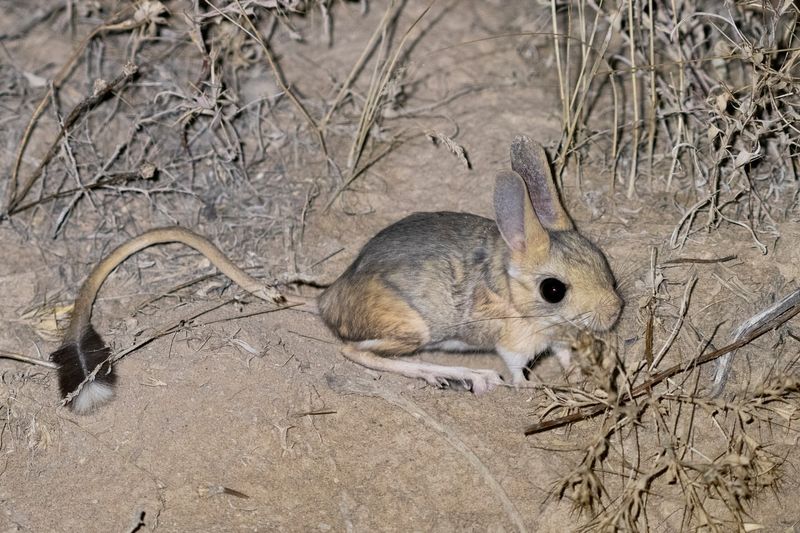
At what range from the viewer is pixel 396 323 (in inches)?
149

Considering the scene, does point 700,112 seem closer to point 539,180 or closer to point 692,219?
point 692,219

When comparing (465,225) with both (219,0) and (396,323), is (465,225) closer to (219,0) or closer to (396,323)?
(396,323)

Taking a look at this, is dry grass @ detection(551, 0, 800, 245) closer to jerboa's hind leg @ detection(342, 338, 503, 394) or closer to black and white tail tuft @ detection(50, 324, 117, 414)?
jerboa's hind leg @ detection(342, 338, 503, 394)

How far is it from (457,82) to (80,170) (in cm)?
215

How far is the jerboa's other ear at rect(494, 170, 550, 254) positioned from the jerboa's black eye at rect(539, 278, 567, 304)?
0.41 ft

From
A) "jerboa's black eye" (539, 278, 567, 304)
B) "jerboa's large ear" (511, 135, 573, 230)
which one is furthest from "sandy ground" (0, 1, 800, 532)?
"jerboa's large ear" (511, 135, 573, 230)

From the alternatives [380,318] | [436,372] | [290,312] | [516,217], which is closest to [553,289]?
[516,217]

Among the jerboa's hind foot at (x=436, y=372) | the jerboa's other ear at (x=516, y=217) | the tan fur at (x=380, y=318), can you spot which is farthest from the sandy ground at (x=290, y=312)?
the jerboa's other ear at (x=516, y=217)

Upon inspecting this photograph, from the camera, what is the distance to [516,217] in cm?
358

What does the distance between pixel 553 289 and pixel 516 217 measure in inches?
13.0

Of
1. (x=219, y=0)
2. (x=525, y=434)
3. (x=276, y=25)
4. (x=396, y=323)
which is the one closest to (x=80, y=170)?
(x=219, y=0)

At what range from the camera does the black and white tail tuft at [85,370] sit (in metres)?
3.61

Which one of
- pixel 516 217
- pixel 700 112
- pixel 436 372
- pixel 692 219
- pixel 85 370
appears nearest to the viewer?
pixel 516 217

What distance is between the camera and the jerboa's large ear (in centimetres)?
372
